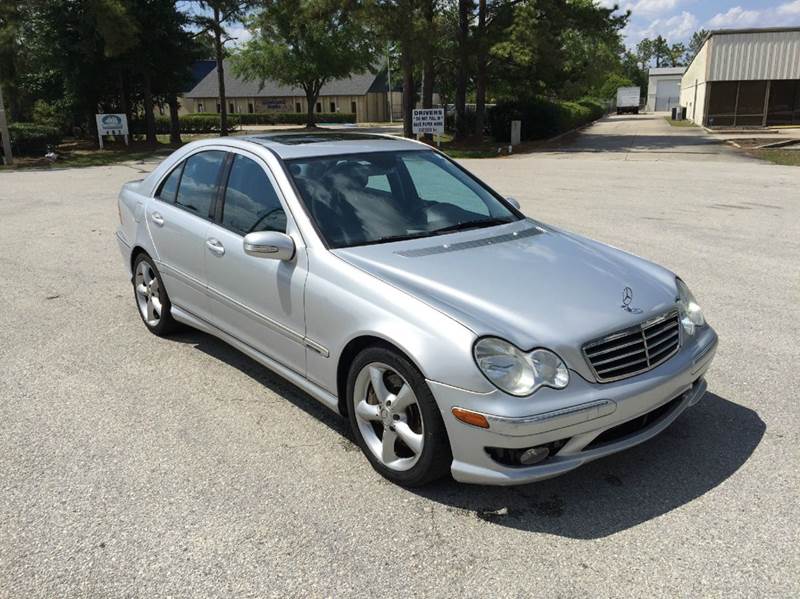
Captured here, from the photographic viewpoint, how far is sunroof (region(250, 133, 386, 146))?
4757 millimetres

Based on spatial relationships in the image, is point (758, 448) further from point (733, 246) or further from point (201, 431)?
point (733, 246)

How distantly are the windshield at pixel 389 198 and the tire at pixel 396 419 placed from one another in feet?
2.69

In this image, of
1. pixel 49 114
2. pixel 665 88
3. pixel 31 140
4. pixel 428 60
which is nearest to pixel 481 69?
pixel 428 60

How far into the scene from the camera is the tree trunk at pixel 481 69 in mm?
27688

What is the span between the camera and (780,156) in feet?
74.2

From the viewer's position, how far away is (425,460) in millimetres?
3164

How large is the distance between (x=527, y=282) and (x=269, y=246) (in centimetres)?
139

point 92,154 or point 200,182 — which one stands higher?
point 200,182

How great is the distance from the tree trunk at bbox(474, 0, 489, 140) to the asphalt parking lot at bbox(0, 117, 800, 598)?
23.8 meters

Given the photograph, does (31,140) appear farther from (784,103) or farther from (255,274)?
(784,103)

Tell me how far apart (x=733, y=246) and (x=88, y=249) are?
8.35m

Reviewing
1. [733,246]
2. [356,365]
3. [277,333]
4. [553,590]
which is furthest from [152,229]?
[733,246]

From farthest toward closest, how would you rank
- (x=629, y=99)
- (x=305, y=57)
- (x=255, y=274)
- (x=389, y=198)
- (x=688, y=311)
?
(x=629, y=99) < (x=305, y=57) < (x=389, y=198) < (x=255, y=274) < (x=688, y=311)

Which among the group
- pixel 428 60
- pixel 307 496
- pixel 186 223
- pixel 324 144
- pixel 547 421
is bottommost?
pixel 307 496
